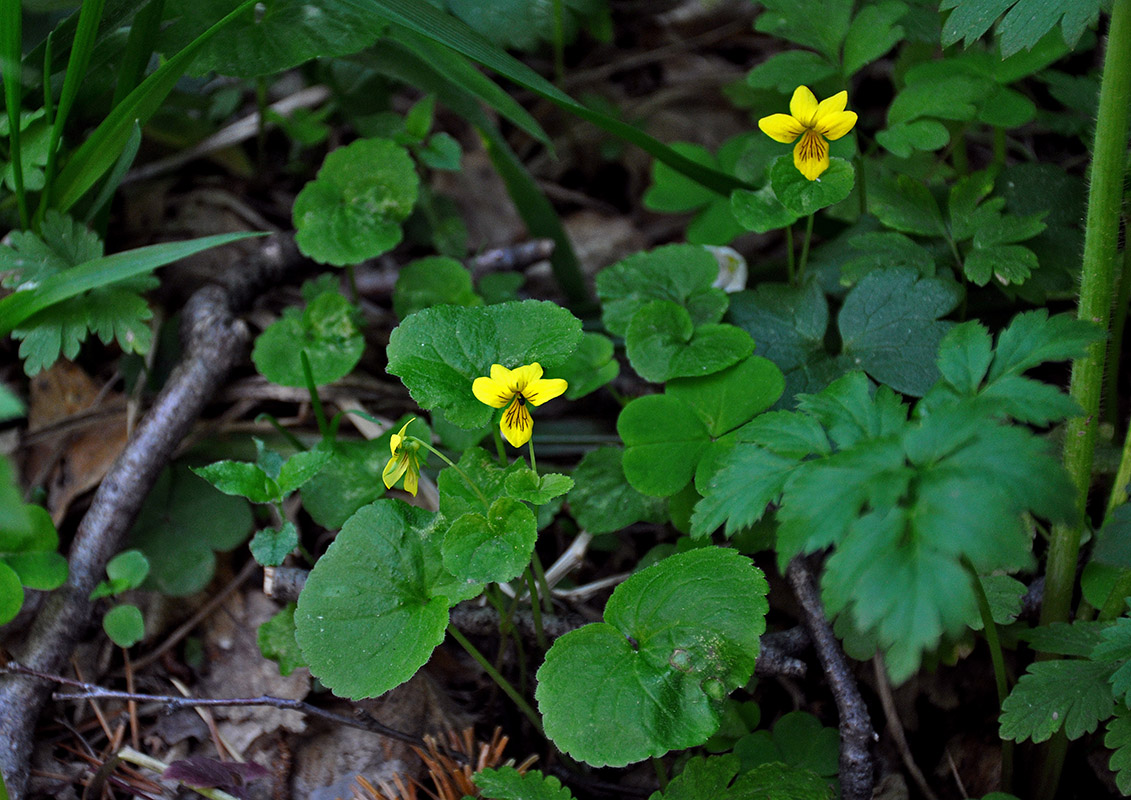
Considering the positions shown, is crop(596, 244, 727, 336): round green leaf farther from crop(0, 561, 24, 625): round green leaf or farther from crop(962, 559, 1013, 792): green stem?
crop(0, 561, 24, 625): round green leaf

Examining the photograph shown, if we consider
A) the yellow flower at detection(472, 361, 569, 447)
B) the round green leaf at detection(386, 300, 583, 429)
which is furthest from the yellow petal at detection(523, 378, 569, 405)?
the round green leaf at detection(386, 300, 583, 429)

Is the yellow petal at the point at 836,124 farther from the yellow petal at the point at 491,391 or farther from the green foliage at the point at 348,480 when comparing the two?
the green foliage at the point at 348,480

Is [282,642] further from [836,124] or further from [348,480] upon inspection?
[836,124]

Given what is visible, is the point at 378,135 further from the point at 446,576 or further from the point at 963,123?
the point at 963,123

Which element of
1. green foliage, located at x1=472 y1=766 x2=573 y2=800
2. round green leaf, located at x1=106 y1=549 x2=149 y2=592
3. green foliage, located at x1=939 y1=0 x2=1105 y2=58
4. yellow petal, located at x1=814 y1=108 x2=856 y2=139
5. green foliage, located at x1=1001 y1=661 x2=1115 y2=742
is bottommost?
green foliage, located at x1=472 y1=766 x2=573 y2=800

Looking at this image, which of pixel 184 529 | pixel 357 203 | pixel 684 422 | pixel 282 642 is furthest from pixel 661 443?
pixel 184 529

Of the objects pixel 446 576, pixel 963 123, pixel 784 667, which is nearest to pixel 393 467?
pixel 446 576
